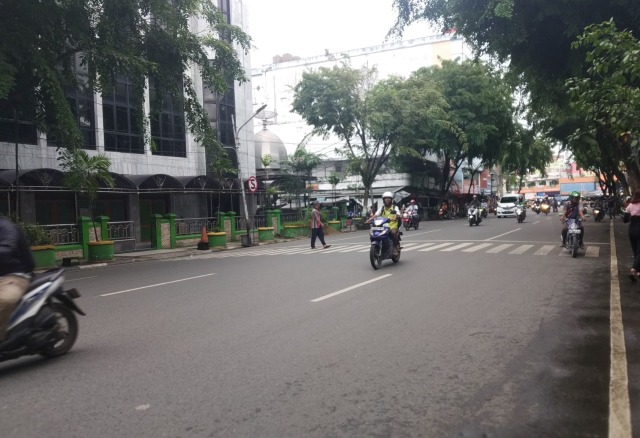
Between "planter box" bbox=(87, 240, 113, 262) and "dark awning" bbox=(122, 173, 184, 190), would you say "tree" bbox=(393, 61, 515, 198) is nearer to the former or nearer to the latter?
"dark awning" bbox=(122, 173, 184, 190)

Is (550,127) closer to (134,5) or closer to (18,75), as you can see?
(134,5)

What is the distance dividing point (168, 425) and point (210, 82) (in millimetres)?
14358

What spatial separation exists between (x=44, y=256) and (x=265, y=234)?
11796 millimetres

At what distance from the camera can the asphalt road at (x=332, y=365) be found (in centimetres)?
346

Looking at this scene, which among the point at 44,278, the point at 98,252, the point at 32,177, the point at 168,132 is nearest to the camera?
the point at 44,278

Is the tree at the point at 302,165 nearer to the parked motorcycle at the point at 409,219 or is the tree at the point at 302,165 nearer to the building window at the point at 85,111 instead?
the parked motorcycle at the point at 409,219

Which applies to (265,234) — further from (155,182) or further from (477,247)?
(477,247)

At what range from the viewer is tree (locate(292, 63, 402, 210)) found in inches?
1213

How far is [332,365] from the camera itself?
4648 millimetres

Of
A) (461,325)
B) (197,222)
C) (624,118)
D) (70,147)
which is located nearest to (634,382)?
(461,325)

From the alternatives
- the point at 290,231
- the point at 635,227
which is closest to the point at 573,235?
the point at 635,227

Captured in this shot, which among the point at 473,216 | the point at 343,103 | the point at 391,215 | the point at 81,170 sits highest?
the point at 343,103

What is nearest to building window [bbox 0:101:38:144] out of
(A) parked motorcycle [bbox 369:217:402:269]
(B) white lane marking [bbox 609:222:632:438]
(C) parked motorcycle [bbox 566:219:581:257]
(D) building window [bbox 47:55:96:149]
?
(D) building window [bbox 47:55:96:149]

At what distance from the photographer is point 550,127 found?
2833 centimetres
